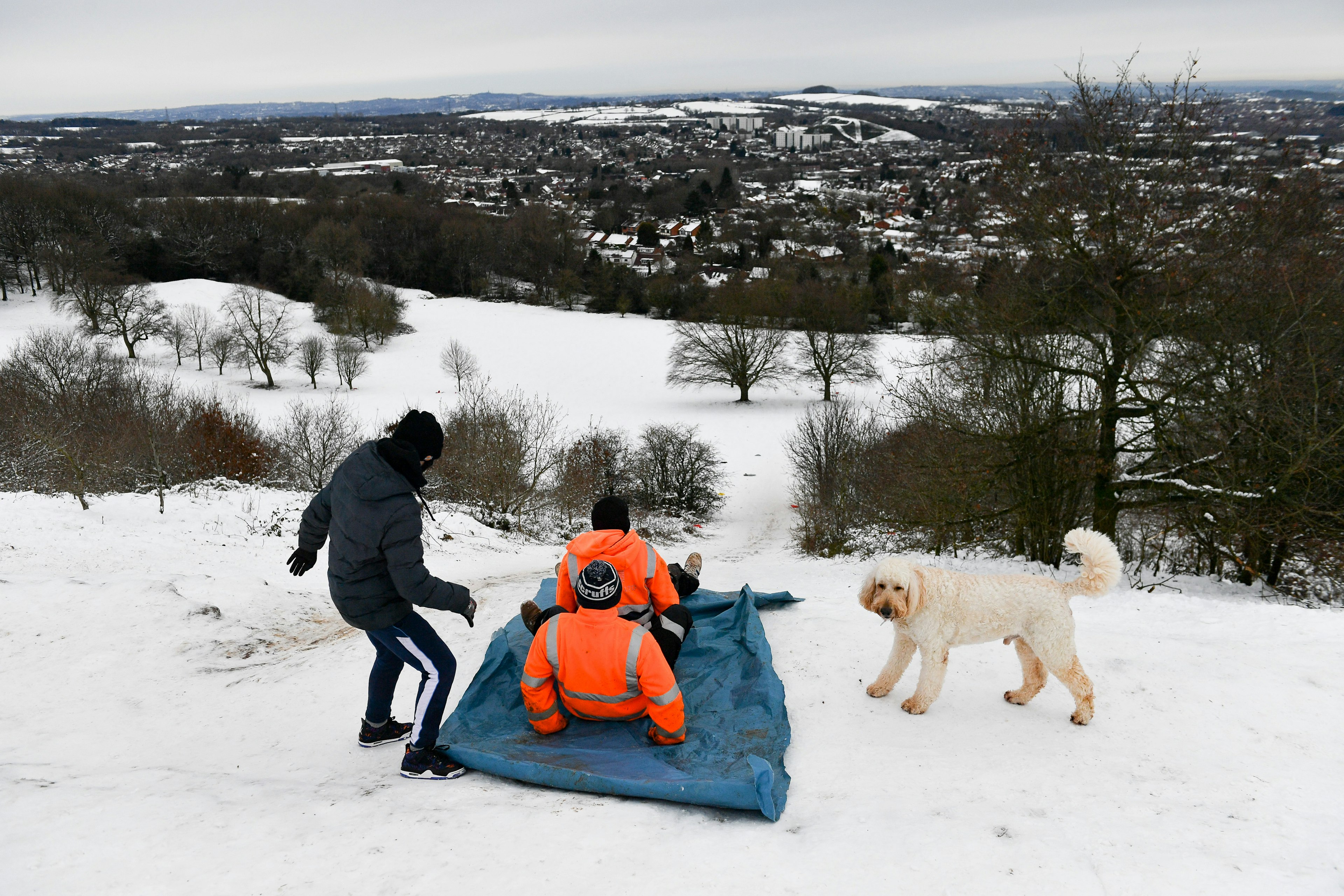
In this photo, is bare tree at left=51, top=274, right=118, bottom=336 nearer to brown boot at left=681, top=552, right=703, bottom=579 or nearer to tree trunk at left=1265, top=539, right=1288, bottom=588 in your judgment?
brown boot at left=681, top=552, right=703, bottom=579

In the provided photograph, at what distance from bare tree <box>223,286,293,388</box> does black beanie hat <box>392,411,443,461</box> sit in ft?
149

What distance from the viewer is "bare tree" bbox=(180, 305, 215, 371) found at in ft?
151

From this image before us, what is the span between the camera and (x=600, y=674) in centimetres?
464

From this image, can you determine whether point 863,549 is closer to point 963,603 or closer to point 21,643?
point 963,603

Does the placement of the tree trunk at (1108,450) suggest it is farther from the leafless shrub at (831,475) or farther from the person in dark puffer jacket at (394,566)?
the person in dark puffer jacket at (394,566)

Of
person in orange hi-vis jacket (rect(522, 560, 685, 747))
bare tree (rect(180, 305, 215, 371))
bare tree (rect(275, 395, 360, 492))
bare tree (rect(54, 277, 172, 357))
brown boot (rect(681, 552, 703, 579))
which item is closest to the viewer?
person in orange hi-vis jacket (rect(522, 560, 685, 747))

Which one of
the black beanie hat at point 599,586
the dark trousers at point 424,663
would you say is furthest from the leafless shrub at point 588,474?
the black beanie hat at point 599,586

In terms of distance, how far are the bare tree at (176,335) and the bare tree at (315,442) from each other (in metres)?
19.3

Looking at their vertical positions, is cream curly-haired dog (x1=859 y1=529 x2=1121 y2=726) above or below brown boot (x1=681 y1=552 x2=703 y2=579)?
above

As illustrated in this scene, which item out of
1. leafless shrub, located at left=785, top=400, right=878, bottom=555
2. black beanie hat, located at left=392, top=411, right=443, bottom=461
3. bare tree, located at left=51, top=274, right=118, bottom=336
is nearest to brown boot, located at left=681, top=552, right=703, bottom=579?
black beanie hat, located at left=392, top=411, right=443, bottom=461

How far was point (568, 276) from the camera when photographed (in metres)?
64.0

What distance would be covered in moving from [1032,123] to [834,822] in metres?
10.8

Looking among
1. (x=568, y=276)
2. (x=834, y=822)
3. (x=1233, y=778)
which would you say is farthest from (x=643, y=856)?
(x=568, y=276)

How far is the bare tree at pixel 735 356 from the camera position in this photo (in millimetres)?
41781
